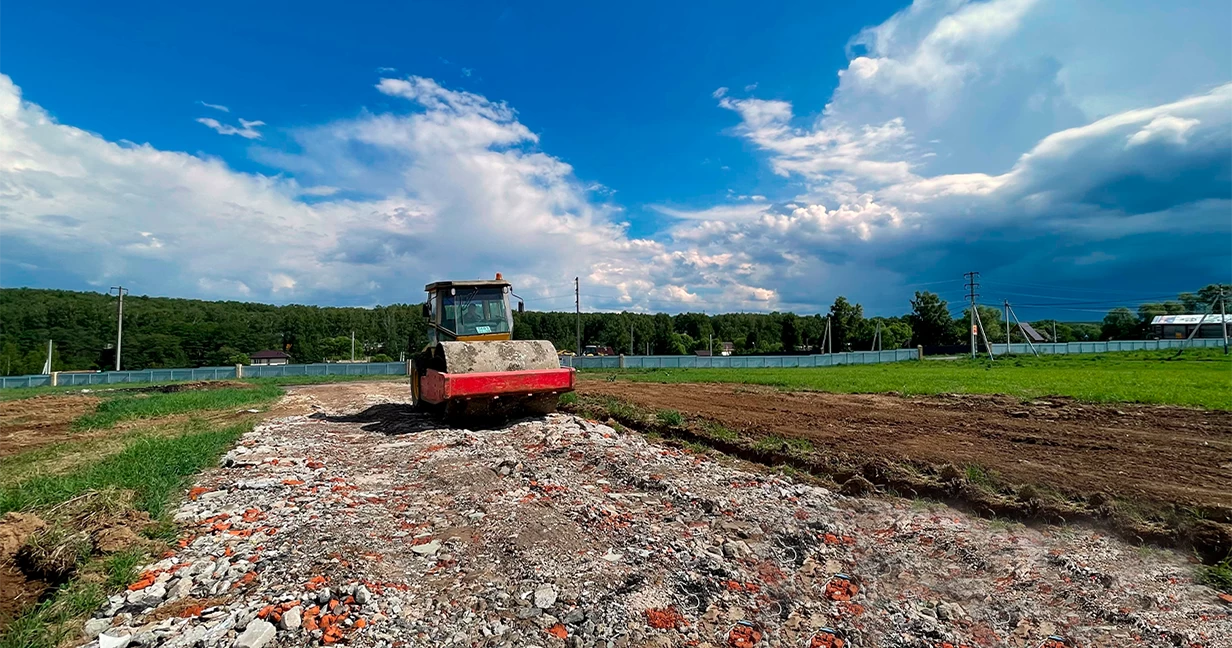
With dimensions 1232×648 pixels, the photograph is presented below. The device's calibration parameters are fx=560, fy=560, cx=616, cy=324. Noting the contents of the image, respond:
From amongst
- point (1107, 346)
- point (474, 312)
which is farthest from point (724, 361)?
point (1107, 346)

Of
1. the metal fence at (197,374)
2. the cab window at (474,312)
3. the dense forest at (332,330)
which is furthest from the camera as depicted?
the dense forest at (332,330)

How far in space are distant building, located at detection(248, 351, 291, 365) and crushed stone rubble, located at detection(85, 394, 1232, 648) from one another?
86.8 metres

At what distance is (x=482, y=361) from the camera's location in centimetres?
983

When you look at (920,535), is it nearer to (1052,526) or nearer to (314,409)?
(1052,526)

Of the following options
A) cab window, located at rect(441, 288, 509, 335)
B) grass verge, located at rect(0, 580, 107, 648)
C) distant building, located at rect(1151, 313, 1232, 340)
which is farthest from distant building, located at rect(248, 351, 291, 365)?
distant building, located at rect(1151, 313, 1232, 340)

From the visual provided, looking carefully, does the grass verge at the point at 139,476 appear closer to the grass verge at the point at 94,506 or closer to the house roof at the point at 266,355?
the grass verge at the point at 94,506

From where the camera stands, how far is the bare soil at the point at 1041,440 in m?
5.70

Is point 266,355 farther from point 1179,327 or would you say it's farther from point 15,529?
point 1179,327

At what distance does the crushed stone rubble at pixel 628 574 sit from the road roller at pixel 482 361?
115 inches

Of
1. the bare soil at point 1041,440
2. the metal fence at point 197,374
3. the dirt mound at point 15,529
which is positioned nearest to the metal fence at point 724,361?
the metal fence at point 197,374

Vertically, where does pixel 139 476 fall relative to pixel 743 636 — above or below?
above

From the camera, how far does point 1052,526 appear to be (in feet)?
16.9

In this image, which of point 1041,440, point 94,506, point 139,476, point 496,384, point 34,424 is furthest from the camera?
point 34,424

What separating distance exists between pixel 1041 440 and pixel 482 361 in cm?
884
